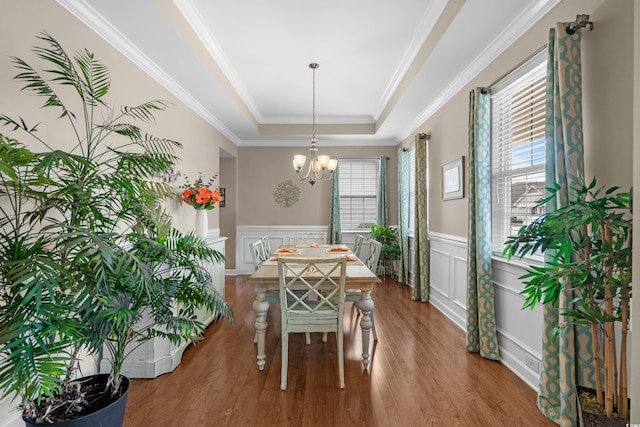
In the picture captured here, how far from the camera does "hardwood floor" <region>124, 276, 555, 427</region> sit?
1.98 metres

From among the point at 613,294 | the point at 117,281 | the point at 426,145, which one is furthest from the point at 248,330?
the point at 426,145

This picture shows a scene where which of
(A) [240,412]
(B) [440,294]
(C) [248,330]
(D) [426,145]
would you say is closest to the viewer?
(A) [240,412]

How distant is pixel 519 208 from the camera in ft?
8.59

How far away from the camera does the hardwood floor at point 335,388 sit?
6.48 ft

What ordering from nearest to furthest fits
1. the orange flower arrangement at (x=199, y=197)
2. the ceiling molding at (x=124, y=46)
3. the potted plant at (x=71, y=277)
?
the potted plant at (x=71, y=277) < the ceiling molding at (x=124, y=46) < the orange flower arrangement at (x=199, y=197)

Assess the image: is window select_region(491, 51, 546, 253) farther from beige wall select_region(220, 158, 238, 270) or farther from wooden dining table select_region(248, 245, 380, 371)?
beige wall select_region(220, 158, 238, 270)

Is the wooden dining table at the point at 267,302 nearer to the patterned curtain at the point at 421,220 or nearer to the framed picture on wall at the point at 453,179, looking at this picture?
the framed picture on wall at the point at 453,179

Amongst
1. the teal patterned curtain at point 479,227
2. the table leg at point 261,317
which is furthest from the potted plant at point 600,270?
the table leg at point 261,317

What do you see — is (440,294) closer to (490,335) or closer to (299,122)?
(490,335)

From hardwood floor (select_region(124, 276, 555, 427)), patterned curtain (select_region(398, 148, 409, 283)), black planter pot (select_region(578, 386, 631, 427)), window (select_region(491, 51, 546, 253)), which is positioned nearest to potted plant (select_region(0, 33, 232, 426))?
hardwood floor (select_region(124, 276, 555, 427))

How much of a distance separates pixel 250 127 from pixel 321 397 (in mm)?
4322

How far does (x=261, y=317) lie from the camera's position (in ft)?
8.27

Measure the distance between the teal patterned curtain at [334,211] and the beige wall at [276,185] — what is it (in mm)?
186

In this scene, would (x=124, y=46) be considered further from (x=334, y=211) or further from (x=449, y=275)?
(x=334, y=211)
